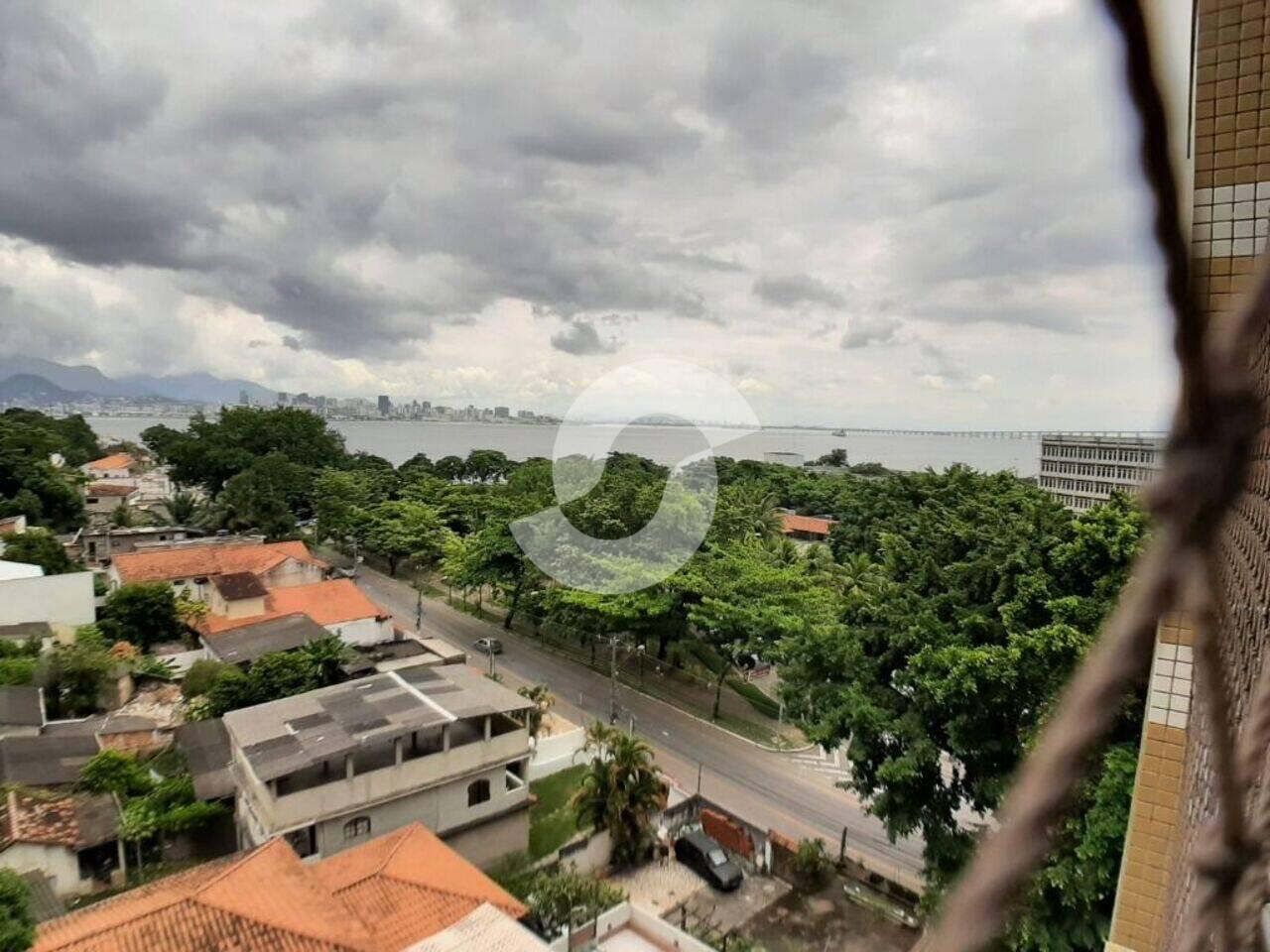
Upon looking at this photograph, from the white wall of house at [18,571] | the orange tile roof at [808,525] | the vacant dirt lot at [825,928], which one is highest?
the white wall of house at [18,571]

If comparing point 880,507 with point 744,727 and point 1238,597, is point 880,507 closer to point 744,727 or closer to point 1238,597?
point 744,727

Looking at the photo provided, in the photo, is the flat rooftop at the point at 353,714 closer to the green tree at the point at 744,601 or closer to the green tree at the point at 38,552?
the green tree at the point at 744,601

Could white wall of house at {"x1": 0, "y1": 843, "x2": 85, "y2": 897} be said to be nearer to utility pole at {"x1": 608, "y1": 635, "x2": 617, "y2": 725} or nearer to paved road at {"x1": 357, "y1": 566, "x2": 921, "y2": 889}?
paved road at {"x1": 357, "y1": 566, "x2": 921, "y2": 889}

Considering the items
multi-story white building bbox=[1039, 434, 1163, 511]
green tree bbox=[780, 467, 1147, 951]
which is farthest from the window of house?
multi-story white building bbox=[1039, 434, 1163, 511]

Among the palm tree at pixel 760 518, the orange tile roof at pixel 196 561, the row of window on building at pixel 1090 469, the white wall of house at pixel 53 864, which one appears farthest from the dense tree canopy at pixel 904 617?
the row of window on building at pixel 1090 469

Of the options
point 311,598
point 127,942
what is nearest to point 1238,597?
point 127,942

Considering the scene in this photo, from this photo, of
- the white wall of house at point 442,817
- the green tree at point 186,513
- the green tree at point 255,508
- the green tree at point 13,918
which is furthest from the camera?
the green tree at point 186,513
